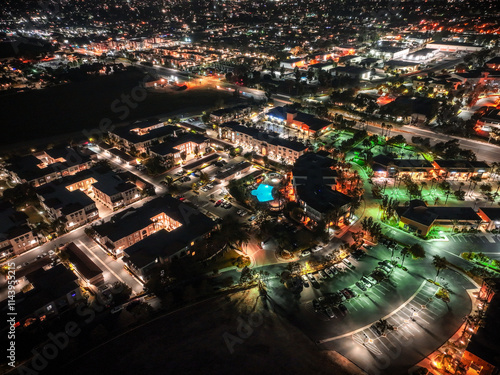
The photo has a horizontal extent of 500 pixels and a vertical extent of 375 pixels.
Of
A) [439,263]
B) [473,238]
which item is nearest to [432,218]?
[473,238]

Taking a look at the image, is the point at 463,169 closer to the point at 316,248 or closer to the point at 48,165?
the point at 316,248

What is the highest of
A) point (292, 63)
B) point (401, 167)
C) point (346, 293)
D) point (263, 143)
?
point (292, 63)

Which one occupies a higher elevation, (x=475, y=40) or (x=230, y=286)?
(x=475, y=40)

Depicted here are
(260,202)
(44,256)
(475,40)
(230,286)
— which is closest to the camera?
(230,286)

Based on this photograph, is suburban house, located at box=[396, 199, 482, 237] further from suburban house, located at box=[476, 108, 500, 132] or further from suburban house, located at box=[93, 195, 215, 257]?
suburban house, located at box=[476, 108, 500, 132]

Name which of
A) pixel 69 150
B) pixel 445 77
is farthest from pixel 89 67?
pixel 445 77

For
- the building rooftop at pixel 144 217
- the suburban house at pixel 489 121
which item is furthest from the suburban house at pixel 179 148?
the suburban house at pixel 489 121

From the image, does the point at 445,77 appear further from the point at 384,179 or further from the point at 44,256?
the point at 44,256
